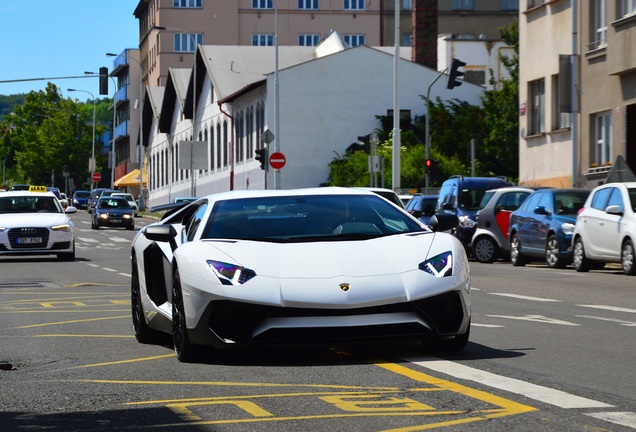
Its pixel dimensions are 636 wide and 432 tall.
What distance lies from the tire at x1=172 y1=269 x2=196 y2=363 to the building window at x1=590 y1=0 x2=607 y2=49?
3181 centimetres

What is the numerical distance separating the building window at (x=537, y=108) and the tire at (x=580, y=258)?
745 inches

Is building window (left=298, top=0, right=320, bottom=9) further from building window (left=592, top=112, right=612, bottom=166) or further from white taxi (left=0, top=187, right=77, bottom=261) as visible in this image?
white taxi (left=0, top=187, right=77, bottom=261)

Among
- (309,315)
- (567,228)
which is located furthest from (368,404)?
(567,228)

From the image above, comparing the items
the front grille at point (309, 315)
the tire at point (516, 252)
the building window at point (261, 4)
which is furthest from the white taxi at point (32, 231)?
the building window at point (261, 4)

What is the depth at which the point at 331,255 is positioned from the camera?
1009 centimetres

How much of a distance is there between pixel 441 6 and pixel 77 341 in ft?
337

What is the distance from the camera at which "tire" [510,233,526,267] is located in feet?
101

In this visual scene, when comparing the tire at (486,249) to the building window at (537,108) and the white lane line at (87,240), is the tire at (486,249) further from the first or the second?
the white lane line at (87,240)

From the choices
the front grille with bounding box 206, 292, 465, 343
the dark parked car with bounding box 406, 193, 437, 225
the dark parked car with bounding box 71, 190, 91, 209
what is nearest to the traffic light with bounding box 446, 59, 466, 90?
the dark parked car with bounding box 406, 193, 437, 225

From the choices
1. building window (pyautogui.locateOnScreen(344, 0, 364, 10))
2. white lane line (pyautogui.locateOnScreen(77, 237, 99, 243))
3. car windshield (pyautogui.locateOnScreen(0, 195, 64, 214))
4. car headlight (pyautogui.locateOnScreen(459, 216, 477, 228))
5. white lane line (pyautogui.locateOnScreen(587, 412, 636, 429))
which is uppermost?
building window (pyautogui.locateOnScreen(344, 0, 364, 10))

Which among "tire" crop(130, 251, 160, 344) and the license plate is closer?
"tire" crop(130, 251, 160, 344)

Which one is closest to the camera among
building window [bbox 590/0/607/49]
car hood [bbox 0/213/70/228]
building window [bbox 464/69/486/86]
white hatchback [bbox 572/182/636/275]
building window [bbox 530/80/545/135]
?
white hatchback [bbox 572/182/636/275]

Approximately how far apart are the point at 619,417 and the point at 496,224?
83.2ft

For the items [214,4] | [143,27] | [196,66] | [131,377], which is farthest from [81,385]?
[143,27]
